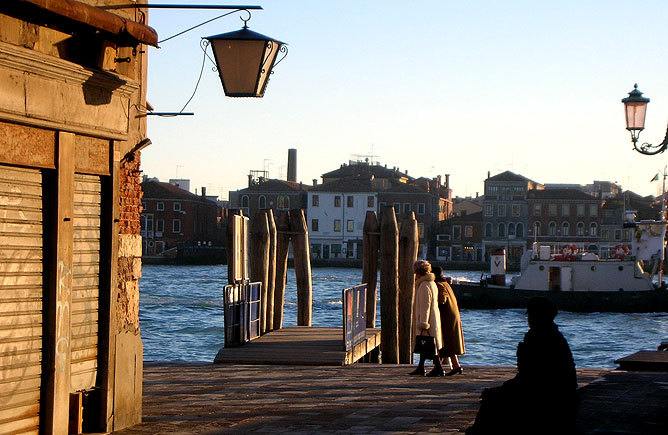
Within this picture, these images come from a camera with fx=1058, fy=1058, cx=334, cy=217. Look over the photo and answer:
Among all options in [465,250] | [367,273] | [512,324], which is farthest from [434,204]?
[367,273]

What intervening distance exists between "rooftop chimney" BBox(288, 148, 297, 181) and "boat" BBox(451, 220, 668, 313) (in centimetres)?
6365

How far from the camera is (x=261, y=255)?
57.1 feet

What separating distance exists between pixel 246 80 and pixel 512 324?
35.3m

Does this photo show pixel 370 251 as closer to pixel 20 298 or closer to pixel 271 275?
pixel 271 275

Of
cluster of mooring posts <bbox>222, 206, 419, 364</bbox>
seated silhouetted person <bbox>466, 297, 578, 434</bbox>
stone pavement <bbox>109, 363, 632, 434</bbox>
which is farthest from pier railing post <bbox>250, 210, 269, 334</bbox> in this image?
seated silhouetted person <bbox>466, 297, 578, 434</bbox>

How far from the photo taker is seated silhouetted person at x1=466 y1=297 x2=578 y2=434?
5.91m

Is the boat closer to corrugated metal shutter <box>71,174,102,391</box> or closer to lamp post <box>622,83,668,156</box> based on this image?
lamp post <box>622,83,668,156</box>

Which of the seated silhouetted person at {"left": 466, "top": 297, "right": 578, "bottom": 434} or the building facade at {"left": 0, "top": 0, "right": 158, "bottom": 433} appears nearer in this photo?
the seated silhouetted person at {"left": 466, "top": 297, "right": 578, "bottom": 434}

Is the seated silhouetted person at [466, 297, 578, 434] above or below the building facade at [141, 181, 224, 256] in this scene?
below

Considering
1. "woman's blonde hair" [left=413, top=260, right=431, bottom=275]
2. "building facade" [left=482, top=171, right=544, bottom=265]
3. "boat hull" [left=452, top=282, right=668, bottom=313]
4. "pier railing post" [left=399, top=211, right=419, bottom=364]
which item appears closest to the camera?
"woman's blonde hair" [left=413, top=260, right=431, bottom=275]

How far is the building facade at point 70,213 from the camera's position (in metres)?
6.94

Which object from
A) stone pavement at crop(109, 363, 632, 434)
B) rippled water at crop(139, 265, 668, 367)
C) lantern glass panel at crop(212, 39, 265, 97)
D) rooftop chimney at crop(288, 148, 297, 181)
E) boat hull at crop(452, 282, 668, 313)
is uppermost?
rooftop chimney at crop(288, 148, 297, 181)

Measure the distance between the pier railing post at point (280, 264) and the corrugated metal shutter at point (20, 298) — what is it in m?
11.2

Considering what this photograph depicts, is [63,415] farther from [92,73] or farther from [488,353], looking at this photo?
[488,353]
